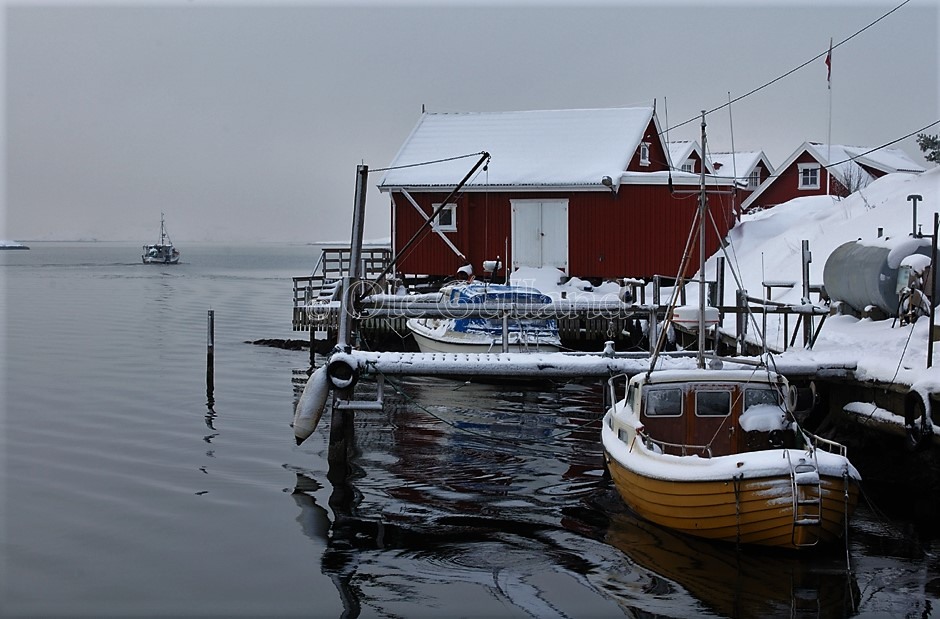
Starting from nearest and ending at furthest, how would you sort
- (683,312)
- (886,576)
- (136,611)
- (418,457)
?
(136,611)
(886,576)
(683,312)
(418,457)

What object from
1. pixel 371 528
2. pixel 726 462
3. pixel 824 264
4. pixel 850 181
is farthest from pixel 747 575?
pixel 850 181

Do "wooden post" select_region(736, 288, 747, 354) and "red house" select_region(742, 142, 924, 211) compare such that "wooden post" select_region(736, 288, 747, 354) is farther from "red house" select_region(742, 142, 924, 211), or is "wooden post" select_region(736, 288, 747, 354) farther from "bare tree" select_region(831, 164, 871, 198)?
"red house" select_region(742, 142, 924, 211)

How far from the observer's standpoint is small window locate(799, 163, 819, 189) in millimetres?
55969

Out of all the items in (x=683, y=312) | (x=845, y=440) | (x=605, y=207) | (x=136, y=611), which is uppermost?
(x=605, y=207)

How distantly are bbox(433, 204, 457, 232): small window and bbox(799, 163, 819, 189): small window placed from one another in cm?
2614

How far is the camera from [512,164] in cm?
3831

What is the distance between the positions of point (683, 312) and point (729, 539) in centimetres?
508

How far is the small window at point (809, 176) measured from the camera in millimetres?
55969

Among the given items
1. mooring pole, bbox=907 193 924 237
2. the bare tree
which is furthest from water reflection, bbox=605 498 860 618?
the bare tree

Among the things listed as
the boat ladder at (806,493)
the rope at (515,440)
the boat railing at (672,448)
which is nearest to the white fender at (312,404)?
the rope at (515,440)

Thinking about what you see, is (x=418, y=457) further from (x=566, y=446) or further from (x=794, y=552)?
(x=794, y=552)

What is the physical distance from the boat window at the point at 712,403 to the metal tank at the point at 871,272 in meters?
7.06

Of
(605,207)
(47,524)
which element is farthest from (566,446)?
(605,207)

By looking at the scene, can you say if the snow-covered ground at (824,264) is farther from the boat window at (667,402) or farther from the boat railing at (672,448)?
the boat window at (667,402)
